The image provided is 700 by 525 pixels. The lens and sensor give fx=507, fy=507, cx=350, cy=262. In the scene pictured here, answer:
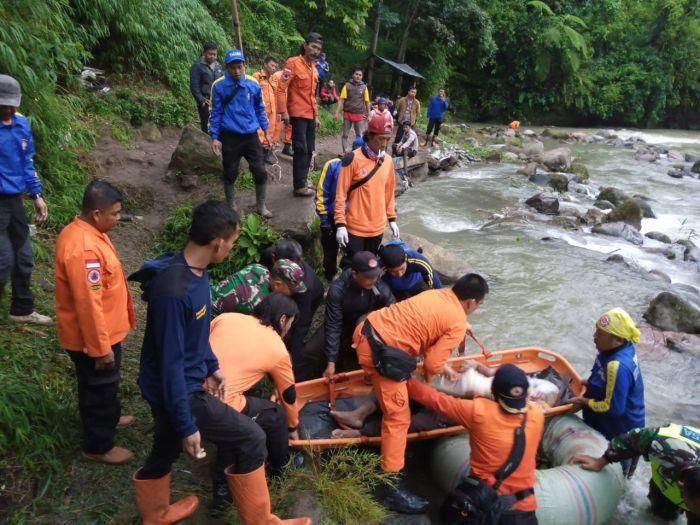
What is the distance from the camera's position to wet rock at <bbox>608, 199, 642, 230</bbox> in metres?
11.5

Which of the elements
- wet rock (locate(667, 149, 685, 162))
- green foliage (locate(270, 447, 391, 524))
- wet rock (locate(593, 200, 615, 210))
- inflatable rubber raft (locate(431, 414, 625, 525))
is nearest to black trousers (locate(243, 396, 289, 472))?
green foliage (locate(270, 447, 391, 524))

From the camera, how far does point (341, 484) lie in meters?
3.38

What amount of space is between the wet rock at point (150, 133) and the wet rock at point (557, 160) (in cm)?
1273

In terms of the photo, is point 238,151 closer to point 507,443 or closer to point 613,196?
point 507,443

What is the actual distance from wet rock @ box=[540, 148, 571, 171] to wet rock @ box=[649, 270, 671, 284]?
8523 mm

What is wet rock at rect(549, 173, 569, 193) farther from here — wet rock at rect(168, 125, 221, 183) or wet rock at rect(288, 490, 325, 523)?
wet rock at rect(288, 490, 325, 523)

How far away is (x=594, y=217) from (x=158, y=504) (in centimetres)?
1155

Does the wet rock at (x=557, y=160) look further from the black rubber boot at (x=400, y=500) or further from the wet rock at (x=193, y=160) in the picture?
the black rubber boot at (x=400, y=500)

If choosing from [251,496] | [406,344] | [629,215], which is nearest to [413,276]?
[406,344]

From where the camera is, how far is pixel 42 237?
5.50m

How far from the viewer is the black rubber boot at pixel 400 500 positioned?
3.50m

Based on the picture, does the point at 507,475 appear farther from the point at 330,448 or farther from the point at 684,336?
the point at 684,336

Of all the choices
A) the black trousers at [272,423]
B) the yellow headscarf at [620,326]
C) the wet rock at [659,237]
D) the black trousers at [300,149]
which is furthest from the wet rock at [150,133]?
the wet rock at [659,237]

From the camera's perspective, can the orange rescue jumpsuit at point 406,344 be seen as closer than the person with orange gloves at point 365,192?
Yes
